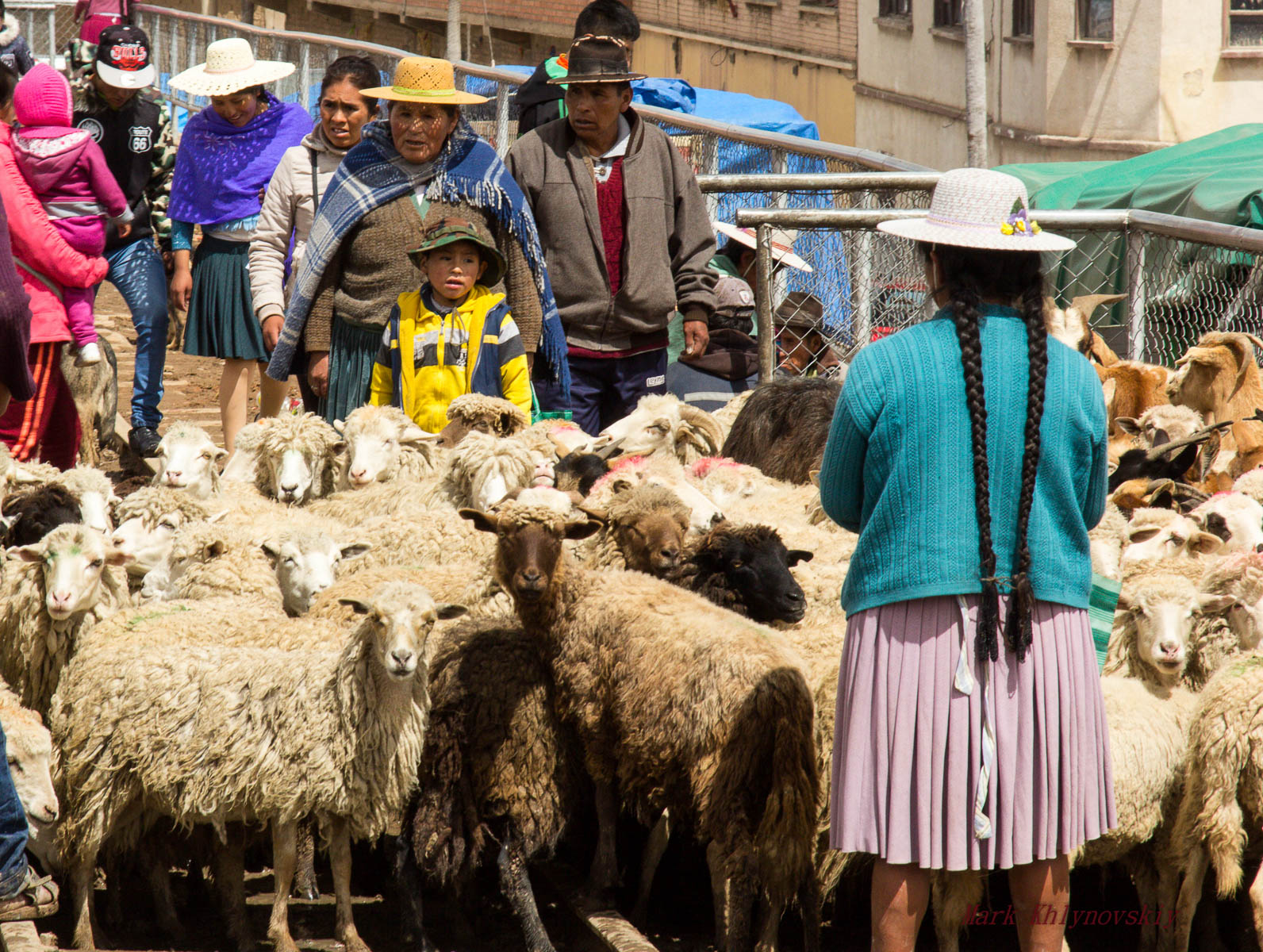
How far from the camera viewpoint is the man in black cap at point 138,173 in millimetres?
7930

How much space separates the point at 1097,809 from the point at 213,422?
7635 mm

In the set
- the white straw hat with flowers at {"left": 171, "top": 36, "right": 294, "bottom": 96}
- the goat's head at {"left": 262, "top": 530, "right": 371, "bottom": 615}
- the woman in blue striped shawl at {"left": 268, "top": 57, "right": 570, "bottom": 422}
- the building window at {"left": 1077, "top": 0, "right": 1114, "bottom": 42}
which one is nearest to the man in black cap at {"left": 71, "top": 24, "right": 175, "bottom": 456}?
the white straw hat with flowers at {"left": 171, "top": 36, "right": 294, "bottom": 96}

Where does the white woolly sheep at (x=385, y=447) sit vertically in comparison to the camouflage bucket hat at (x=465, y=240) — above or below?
below

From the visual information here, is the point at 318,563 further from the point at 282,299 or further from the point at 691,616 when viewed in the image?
the point at 282,299

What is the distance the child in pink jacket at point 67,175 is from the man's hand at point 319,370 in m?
1.24

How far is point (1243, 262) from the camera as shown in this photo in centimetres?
627

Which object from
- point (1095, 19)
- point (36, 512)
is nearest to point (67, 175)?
point (36, 512)

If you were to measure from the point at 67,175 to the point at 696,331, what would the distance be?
2950 mm

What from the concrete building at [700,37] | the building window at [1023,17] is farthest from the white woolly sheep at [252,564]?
the concrete building at [700,37]

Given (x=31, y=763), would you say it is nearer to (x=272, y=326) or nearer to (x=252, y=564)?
(x=252, y=564)

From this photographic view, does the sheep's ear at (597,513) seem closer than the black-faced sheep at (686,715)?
No

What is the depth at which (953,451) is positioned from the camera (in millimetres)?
2934

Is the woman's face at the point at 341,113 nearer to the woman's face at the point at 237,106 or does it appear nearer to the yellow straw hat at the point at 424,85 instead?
the yellow straw hat at the point at 424,85

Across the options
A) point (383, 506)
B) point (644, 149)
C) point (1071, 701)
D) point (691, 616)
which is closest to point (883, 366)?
point (1071, 701)
